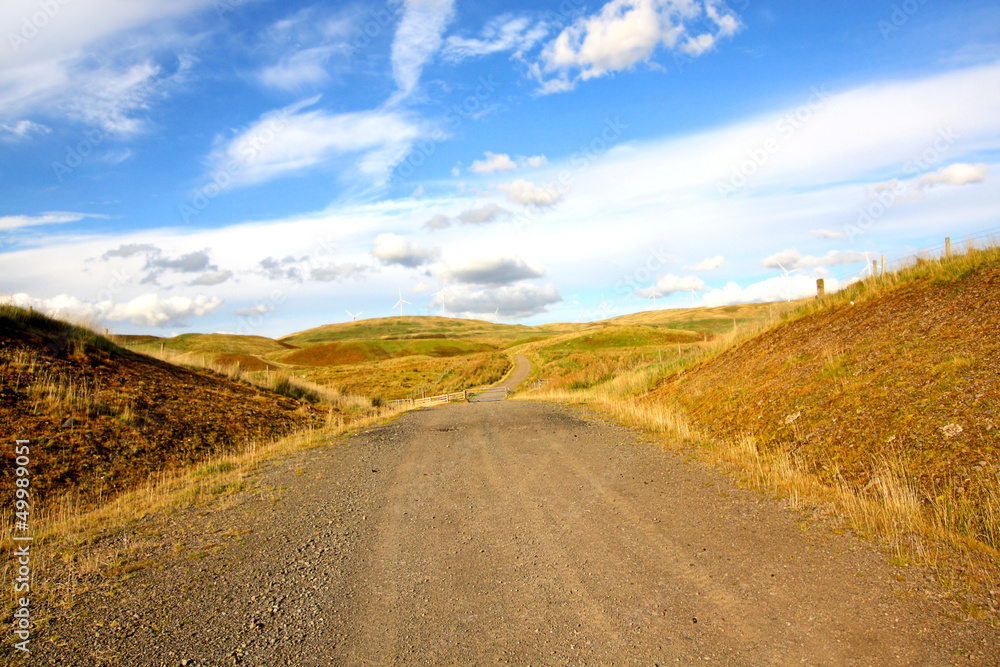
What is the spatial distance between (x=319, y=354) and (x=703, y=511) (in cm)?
11756

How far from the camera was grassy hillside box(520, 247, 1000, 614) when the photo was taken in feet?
20.0

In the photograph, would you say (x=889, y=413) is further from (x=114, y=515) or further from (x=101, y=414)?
(x=101, y=414)

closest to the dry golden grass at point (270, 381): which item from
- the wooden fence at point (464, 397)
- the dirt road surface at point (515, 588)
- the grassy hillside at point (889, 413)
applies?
the wooden fence at point (464, 397)

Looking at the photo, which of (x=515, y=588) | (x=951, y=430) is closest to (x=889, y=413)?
(x=951, y=430)

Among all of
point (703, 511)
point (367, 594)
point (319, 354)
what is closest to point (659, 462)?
point (703, 511)

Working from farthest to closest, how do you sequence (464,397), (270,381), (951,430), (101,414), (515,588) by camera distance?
(464,397) < (270,381) < (101,414) < (951,430) < (515,588)

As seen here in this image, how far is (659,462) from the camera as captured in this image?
10664mm

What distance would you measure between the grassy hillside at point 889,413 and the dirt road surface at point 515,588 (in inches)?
34.9

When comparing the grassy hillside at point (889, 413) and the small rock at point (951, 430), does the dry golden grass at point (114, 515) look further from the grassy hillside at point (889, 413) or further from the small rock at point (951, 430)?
the small rock at point (951, 430)

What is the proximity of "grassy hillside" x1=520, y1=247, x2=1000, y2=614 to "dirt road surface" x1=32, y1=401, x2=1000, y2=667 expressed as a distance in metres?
0.89

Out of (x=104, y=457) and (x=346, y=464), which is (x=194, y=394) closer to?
(x=104, y=457)

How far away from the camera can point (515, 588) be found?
5.42 metres

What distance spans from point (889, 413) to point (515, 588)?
7.14m

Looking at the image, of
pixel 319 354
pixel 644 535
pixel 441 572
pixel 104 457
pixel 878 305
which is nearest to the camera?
pixel 441 572
